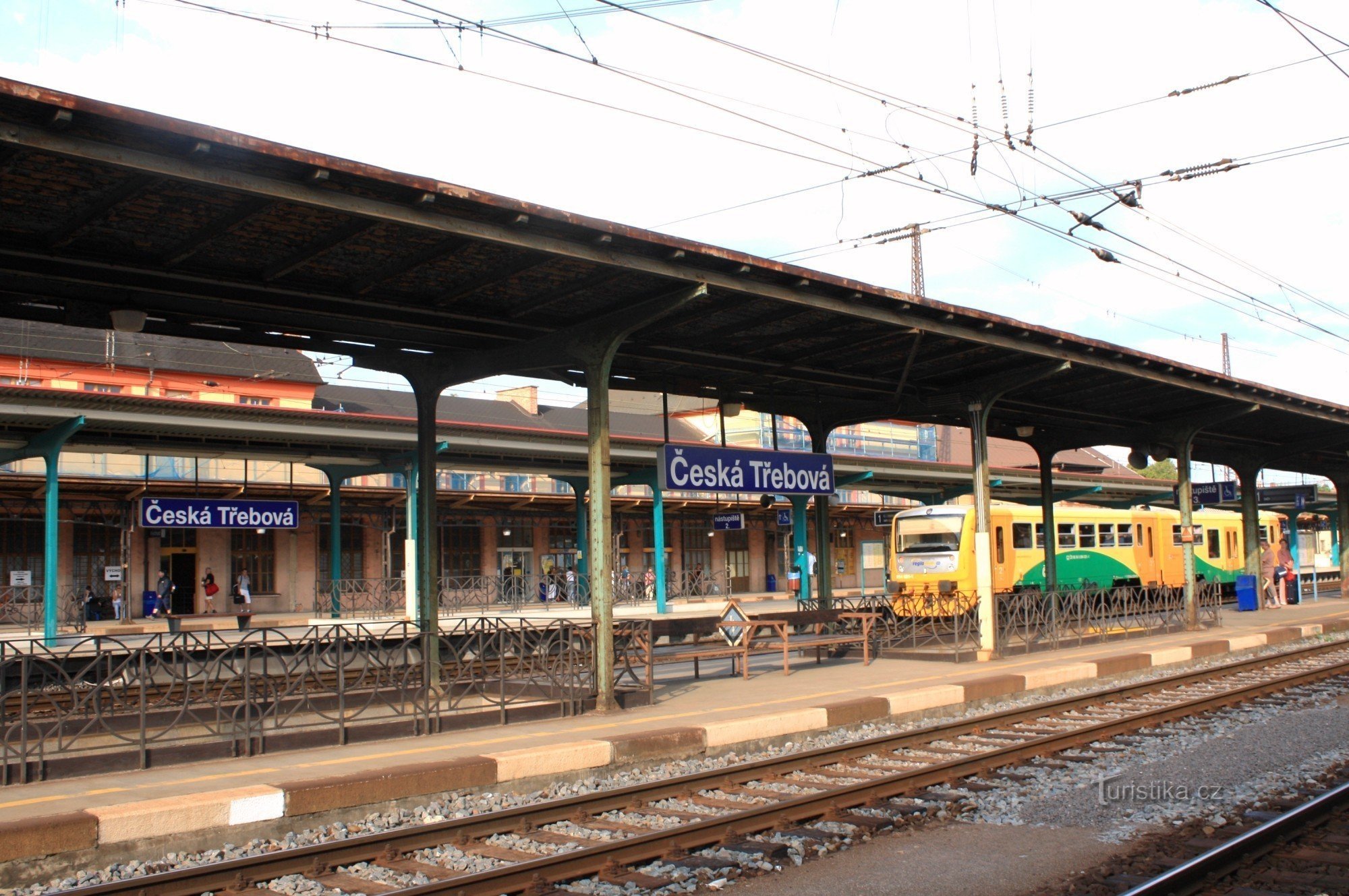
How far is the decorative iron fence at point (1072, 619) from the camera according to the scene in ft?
59.9

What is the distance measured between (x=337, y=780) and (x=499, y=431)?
21.7 metres

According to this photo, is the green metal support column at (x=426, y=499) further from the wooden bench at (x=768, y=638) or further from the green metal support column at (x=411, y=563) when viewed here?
the wooden bench at (x=768, y=638)

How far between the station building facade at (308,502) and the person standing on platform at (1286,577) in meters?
14.7

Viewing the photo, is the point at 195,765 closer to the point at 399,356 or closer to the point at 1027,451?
the point at 399,356

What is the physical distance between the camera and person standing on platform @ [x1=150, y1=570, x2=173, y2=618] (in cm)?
2980

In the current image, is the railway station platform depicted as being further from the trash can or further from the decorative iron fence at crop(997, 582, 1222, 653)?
the trash can

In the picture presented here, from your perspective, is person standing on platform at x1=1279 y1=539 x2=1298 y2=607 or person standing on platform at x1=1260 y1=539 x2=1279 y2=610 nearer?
person standing on platform at x1=1260 y1=539 x2=1279 y2=610

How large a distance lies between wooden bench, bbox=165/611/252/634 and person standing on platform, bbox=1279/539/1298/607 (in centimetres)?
2709

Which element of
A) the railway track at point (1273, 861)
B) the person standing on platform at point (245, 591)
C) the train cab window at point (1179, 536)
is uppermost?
the train cab window at point (1179, 536)

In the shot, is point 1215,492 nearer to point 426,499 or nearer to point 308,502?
point 426,499

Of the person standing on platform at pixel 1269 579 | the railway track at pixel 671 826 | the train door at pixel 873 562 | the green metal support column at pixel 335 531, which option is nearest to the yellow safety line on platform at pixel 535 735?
the railway track at pixel 671 826

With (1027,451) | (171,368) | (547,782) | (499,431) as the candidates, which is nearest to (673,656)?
(547,782)

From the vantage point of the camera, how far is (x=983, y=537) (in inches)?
675

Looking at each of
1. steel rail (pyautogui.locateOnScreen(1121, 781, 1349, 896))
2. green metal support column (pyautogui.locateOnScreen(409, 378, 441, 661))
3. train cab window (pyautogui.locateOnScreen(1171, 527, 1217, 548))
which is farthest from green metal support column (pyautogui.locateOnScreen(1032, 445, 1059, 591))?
steel rail (pyautogui.locateOnScreen(1121, 781, 1349, 896))
